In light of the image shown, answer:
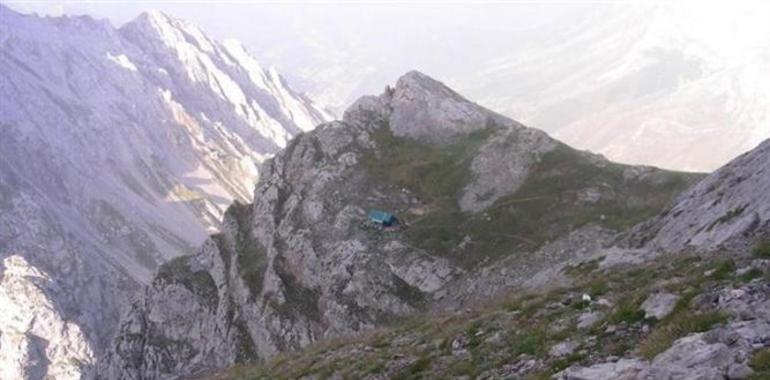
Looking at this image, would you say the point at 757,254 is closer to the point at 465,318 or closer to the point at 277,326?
the point at 465,318

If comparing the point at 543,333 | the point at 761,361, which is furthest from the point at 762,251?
the point at 761,361

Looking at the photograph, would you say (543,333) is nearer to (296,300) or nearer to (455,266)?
(455,266)

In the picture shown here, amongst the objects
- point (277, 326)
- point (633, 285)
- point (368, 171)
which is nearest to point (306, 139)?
point (368, 171)

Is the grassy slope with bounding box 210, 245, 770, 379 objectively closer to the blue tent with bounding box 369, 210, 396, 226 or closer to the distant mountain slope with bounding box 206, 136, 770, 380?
the distant mountain slope with bounding box 206, 136, 770, 380

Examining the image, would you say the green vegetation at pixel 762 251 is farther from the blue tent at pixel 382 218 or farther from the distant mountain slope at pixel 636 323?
the blue tent at pixel 382 218

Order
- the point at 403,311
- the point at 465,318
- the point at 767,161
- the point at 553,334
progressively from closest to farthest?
the point at 553,334, the point at 465,318, the point at 767,161, the point at 403,311
